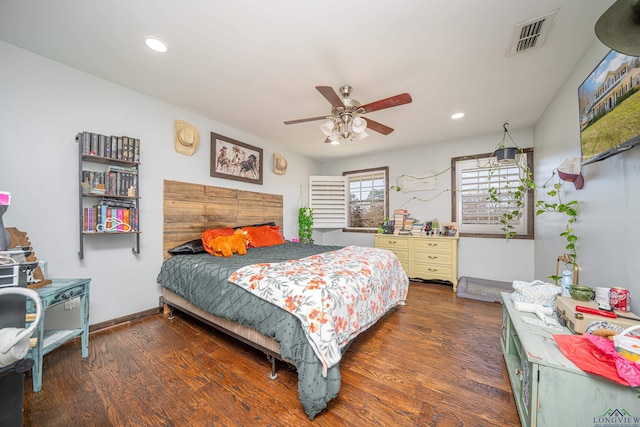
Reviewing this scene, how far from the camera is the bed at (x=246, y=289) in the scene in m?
1.37

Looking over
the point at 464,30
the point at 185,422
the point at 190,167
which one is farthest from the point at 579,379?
the point at 190,167

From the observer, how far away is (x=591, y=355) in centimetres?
104

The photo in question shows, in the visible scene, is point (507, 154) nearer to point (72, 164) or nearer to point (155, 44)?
point (155, 44)

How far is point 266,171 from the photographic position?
421cm

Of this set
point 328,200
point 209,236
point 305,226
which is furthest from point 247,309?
point 328,200

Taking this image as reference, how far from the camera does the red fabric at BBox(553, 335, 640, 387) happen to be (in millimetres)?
919

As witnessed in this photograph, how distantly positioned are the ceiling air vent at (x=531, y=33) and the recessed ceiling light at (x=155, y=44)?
8.82 feet

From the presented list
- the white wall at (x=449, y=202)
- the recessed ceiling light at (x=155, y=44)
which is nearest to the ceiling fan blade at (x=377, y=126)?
the white wall at (x=449, y=202)

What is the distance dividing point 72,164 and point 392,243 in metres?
4.40

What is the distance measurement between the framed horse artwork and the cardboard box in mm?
3770

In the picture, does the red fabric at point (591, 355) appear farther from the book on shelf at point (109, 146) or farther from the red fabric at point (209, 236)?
the book on shelf at point (109, 146)

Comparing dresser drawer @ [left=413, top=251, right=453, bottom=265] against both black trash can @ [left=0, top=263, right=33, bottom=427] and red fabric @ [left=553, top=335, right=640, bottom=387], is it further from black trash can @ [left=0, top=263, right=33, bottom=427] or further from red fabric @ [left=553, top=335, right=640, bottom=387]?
black trash can @ [left=0, top=263, right=33, bottom=427]

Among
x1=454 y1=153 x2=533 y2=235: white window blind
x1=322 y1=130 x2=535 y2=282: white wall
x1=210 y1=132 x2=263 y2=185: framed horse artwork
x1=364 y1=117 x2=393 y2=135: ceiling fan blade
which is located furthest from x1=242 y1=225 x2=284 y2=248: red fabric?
x1=454 y1=153 x2=533 y2=235: white window blind

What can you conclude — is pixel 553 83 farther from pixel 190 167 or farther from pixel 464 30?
pixel 190 167
